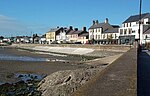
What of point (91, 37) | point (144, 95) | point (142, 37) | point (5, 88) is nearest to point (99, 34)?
point (91, 37)

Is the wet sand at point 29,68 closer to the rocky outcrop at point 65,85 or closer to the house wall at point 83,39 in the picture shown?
the rocky outcrop at point 65,85

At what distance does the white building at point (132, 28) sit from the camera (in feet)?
243

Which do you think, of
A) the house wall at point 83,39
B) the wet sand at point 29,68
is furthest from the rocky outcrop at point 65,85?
the house wall at point 83,39

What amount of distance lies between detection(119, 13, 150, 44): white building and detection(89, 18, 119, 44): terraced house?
5478 millimetres

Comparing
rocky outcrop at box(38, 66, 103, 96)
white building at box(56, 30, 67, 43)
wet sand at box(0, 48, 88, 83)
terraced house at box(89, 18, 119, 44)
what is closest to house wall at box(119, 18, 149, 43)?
terraced house at box(89, 18, 119, 44)

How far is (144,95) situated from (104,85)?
115 inches

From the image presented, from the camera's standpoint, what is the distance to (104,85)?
18.7 feet

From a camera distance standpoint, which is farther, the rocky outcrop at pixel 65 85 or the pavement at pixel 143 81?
the rocky outcrop at pixel 65 85

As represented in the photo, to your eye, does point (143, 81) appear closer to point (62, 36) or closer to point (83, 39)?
point (83, 39)

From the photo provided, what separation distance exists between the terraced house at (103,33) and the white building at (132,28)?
216 inches

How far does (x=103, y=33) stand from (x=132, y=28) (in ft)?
64.4

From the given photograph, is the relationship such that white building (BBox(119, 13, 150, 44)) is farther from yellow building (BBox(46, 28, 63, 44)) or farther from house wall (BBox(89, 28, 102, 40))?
yellow building (BBox(46, 28, 63, 44))

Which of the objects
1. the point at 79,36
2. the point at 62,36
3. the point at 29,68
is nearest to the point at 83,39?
the point at 79,36

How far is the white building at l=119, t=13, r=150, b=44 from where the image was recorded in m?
73.9
